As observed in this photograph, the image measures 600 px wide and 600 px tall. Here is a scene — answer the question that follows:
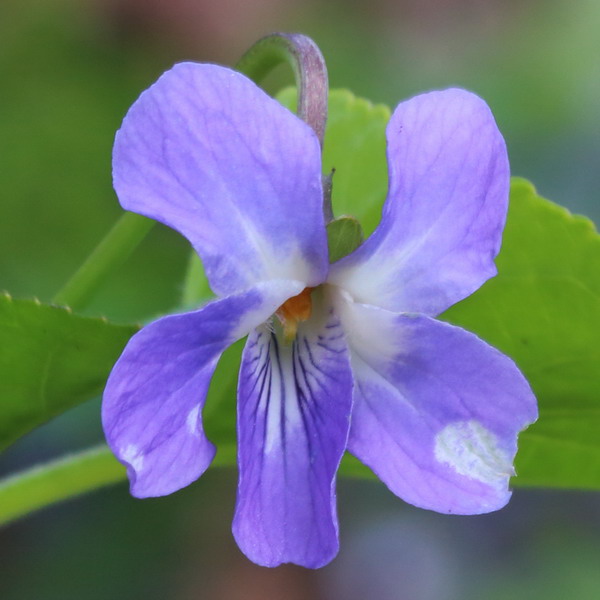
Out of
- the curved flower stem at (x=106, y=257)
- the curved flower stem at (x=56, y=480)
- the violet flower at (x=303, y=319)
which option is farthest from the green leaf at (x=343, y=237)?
the curved flower stem at (x=56, y=480)

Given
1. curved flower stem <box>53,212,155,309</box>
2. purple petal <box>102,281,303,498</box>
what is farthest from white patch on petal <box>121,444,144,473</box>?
curved flower stem <box>53,212,155,309</box>

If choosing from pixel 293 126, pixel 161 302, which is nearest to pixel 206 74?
pixel 293 126

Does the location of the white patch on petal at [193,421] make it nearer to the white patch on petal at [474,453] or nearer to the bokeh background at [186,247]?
the white patch on petal at [474,453]

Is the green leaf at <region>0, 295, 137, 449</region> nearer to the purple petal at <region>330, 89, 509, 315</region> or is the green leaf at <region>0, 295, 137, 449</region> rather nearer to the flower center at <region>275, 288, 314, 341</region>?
the flower center at <region>275, 288, 314, 341</region>

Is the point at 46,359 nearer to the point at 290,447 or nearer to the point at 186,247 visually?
the point at 290,447

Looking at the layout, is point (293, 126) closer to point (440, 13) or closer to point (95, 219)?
point (95, 219)

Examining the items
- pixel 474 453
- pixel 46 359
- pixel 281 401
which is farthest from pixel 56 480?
pixel 474 453
